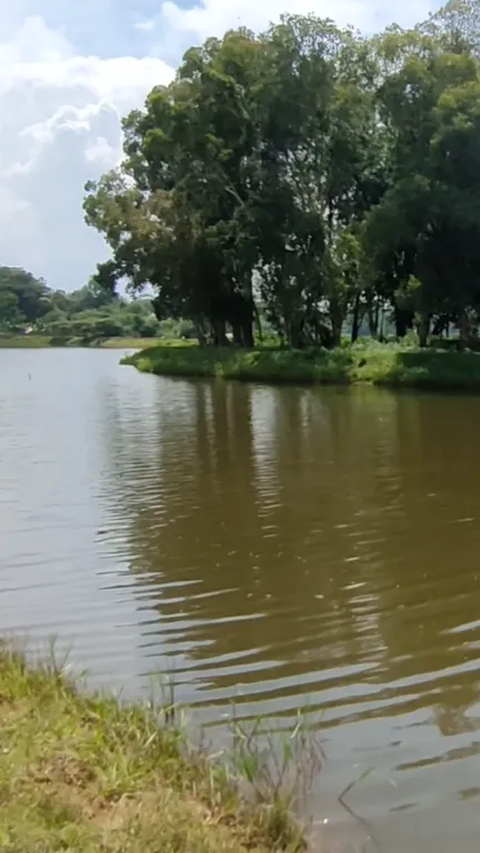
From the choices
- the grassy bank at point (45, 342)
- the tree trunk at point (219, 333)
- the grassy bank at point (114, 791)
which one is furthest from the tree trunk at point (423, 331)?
the grassy bank at point (45, 342)

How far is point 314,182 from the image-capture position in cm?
3909

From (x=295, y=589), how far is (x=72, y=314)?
118406 millimetres

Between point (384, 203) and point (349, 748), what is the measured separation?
28747 mm

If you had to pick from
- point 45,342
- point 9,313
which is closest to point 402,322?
point 45,342

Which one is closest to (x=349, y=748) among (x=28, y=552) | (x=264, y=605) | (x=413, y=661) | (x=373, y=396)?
(x=413, y=661)

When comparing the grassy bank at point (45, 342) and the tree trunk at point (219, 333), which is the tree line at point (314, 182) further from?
the grassy bank at point (45, 342)

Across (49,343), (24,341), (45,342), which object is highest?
(24,341)

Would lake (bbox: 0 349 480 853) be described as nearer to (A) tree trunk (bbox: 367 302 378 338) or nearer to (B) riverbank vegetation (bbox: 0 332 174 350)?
(A) tree trunk (bbox: 367 302 378 338)

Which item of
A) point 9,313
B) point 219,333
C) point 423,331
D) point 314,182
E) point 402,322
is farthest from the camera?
point 9,313

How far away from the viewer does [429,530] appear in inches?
404

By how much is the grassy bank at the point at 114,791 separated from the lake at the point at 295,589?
0.45m

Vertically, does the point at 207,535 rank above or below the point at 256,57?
below

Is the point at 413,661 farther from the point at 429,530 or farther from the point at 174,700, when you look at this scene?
the point at 429,530

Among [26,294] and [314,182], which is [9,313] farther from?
[314,182]
